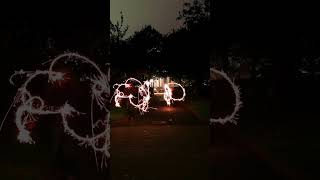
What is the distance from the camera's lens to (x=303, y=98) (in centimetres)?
3866

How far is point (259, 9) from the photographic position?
29031 millimetres

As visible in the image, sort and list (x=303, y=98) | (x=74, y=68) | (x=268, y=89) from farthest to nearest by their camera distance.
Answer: (x=268, y=89), (x=303, y=98), (x=74, y=68)

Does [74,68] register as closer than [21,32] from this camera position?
Yes

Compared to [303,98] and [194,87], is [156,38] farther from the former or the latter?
[303,98]

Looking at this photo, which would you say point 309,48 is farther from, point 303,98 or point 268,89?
point 268,89

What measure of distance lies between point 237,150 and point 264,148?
38.4 inches

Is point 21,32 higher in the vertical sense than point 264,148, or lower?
higher

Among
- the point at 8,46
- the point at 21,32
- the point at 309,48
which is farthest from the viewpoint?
the point at 309,48

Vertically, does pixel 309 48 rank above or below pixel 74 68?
above

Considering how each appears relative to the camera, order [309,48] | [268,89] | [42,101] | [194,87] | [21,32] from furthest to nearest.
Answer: [194,87]
[268,89]
[309,48]
[21,32]
[42,101]

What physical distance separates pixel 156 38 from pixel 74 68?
359ft

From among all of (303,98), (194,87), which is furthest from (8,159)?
(194,87)

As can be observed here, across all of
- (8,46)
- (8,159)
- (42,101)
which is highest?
(8,46)

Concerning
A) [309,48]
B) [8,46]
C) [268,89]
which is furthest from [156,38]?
[8,46]
